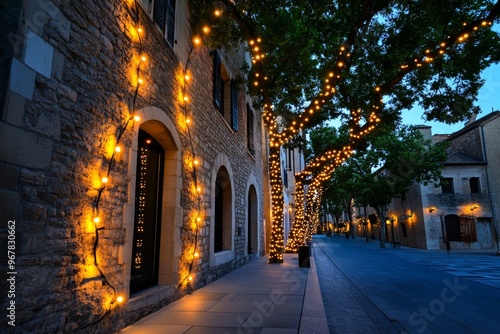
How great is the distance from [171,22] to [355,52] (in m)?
5.70

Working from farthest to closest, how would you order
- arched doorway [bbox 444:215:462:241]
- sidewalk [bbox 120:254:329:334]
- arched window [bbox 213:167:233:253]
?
arched doorway [bbox 444:215:462:241] → arched window [bbox 213:167:233:253] → sidewalk [bbox 120:254:329:334]

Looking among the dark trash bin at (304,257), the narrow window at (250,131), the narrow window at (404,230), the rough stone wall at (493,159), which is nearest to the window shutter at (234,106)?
the narrow window at (250,131)

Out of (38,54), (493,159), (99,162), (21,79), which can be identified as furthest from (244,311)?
(493,159)

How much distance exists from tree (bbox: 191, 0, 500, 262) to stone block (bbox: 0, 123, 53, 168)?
17.2ft

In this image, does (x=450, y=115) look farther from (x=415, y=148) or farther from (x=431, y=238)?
(x=431, y=238)

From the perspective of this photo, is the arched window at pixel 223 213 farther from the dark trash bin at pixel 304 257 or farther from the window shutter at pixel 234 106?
the dark trash bin at pixel 304 257

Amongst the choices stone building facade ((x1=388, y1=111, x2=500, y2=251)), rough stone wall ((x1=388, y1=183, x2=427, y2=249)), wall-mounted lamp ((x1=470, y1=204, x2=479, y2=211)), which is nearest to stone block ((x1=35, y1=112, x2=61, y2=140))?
stone building facade ((x1=388, y1=111, x2=500, y2=251))

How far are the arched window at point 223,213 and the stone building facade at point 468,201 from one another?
55.8 feet

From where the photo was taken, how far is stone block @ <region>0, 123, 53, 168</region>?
246 cm

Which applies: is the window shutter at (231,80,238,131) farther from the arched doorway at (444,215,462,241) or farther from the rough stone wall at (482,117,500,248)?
the rough stone wall at (482,117,500,248)

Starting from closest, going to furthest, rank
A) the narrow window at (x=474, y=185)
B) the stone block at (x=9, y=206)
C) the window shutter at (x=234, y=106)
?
the stone block at (x=9, y=206), the window shutter at (x=234, y=106), the narrow window at (x=474, y=185)

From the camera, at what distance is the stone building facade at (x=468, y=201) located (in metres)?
20.4

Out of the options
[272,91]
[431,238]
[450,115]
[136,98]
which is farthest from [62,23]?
[431,238]

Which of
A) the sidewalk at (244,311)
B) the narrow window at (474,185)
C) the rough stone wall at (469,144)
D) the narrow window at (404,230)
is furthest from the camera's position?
the narrow window at (404,230)
